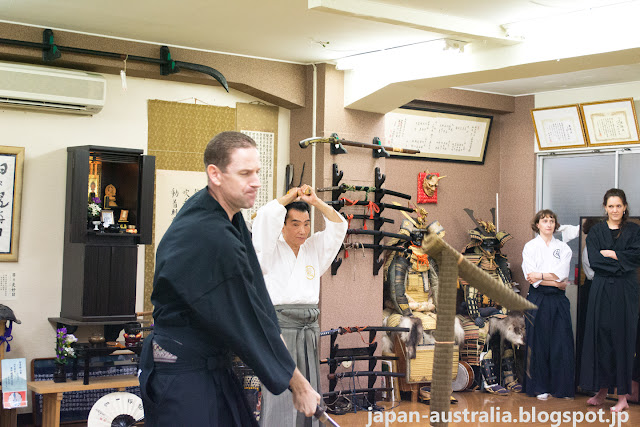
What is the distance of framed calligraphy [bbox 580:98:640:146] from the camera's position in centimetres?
698

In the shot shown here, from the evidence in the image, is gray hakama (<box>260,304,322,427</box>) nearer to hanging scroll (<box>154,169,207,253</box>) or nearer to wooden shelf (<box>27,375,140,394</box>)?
wooden shelf (<box>27,375,140,394</box>)

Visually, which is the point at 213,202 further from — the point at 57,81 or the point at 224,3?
the point at 57,81

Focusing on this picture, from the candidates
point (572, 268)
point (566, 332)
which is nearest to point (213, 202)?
point (566, 332)

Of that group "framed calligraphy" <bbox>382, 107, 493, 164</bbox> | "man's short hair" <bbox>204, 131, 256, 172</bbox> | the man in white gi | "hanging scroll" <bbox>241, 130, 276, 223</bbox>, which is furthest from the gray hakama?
"framed calligraphy" <bbox>382, 107, 493, 164</bbox>

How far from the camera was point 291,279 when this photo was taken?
13.9 feet

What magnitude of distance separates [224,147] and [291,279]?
184 centimetres

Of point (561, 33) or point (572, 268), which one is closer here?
point (561, 33)

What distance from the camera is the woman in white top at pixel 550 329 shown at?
671 cm

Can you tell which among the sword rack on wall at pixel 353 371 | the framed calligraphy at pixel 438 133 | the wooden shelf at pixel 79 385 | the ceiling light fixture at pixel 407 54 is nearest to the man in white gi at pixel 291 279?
A: the wooden shelf at pixel 79 385

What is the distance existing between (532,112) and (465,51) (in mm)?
2407

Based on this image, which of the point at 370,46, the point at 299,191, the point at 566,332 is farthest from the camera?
the point at 566,332

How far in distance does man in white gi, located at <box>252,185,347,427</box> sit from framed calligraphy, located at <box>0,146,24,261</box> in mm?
2152

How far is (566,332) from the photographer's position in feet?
22.1

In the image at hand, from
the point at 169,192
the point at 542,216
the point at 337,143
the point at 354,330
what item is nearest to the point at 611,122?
the point at 542,216
